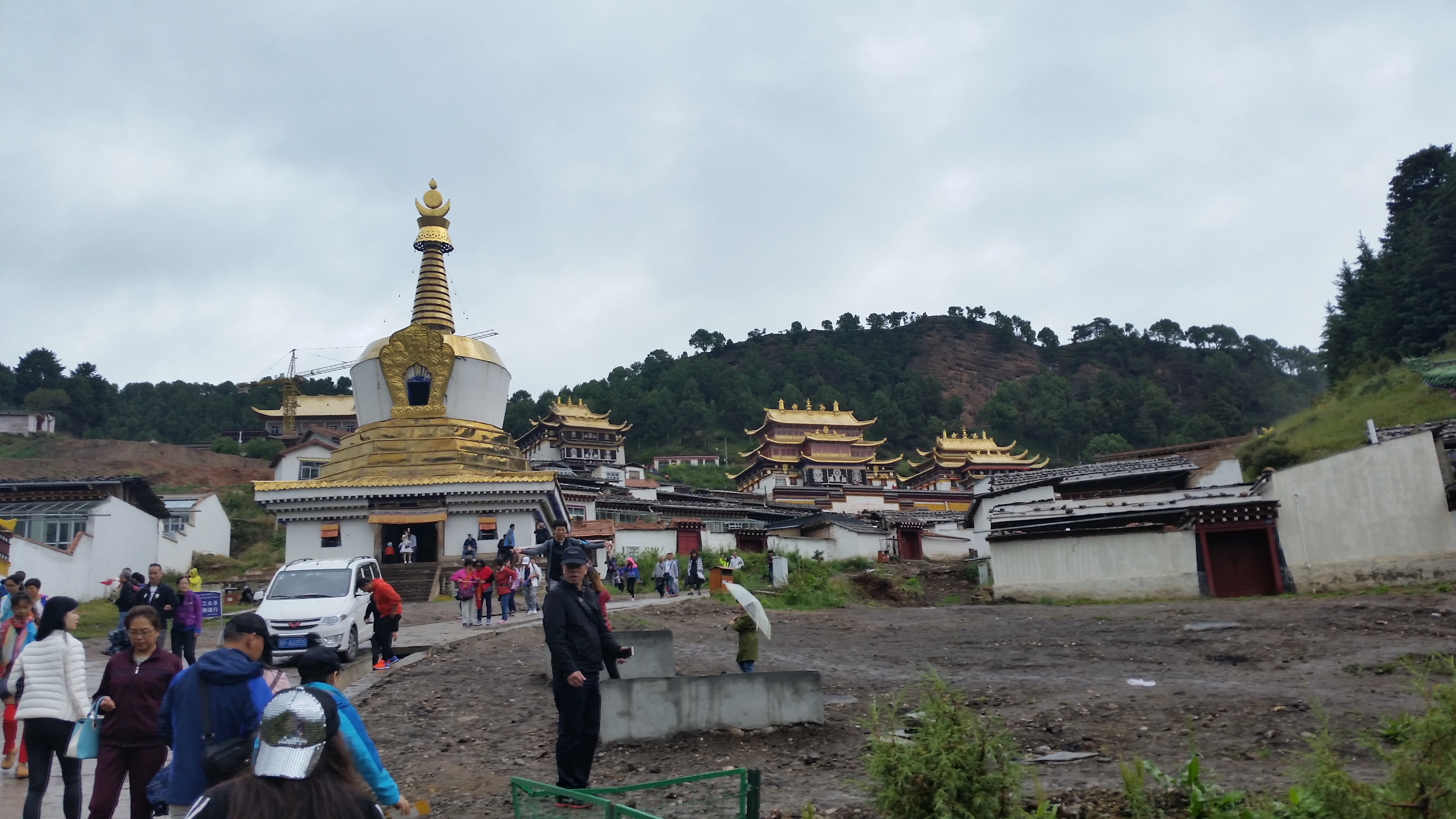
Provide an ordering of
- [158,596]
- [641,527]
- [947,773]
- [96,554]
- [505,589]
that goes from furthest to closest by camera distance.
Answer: [641,527], [96,554], [505,589], [158,596], [947,773]

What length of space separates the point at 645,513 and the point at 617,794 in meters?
46.3

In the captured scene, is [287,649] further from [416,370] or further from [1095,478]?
[1095,478]

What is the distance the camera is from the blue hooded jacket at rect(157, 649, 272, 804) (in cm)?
455

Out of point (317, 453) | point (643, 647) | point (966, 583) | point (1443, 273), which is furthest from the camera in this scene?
point (317, 453)

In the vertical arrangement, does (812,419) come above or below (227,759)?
above

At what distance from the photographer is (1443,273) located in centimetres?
4903

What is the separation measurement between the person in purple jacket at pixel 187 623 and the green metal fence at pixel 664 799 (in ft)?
29.8

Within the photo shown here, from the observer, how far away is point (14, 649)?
902cm

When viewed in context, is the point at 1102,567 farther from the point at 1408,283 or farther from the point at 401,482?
the point at 1408,283

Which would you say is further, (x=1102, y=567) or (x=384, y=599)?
(x=1102, y=567)

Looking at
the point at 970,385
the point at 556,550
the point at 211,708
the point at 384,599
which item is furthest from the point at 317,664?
the point at 970,385

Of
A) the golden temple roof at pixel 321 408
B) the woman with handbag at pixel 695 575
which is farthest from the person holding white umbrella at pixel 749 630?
the golden temple roof at pixel 321 408

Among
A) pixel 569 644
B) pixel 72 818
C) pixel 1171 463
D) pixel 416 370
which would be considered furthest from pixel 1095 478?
pixel 72 818

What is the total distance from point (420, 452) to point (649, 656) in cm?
2163
